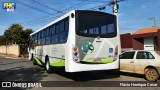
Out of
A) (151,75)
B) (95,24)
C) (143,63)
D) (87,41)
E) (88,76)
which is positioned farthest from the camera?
(88,76)

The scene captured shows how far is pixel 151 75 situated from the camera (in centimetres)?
1095

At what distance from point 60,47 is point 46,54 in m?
3.54

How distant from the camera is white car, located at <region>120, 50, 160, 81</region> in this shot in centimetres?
1083

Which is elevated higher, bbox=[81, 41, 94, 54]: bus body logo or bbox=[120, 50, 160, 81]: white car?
bbox=[81, 41, 94, 54]: bus body logo

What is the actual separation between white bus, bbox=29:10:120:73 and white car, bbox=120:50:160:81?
1165 millimetres

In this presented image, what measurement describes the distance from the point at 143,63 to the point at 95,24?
10.1ft

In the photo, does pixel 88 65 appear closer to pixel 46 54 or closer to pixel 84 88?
pixel 84 88

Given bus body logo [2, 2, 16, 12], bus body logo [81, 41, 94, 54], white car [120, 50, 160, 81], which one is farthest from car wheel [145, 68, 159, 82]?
bus body logo [2, 2, 16, 12]

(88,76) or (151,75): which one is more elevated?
(151,75)

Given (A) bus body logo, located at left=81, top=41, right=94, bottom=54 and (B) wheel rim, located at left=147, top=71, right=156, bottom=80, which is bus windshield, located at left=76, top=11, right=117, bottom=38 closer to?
(A) bus body logo, located at left=81, top=41, right=94, bottom=54

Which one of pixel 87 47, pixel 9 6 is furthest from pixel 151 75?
pixel 9 6

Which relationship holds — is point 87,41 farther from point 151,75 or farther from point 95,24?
point 151,75

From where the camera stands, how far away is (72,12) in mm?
10539

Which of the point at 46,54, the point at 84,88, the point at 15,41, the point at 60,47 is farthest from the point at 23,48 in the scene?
the point at 84,88
